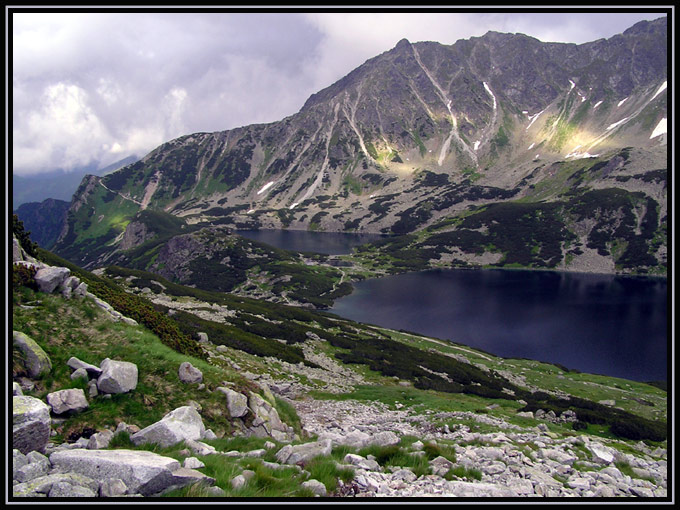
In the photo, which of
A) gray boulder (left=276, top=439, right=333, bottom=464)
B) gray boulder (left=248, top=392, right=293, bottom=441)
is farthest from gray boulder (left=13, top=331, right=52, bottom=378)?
gray boulder (left=276, top=439, right=333, bottom=464)

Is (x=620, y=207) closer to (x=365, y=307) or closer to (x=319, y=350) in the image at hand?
(x=365, y=307)

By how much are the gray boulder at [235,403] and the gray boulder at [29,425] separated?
5987 millimetres

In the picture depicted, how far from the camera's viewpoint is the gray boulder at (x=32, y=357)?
9797mm

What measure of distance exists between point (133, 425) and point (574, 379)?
60.0 meters

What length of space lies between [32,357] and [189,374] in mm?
4455

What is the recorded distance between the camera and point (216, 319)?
47.6 meters

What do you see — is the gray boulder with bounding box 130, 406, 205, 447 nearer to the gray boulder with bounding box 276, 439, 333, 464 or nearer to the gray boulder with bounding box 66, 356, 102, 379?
the gray boulder with bounding box 276, 439, 333, 464

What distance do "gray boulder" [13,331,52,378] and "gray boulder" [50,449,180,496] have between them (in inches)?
184

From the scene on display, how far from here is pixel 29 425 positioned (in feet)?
22.7

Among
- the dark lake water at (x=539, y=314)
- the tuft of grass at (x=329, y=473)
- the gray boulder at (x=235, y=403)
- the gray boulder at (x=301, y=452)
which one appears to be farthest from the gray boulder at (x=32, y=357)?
the dark lake water at (x=539, y=314)

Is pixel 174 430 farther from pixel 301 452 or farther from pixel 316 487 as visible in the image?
pixel 316 487

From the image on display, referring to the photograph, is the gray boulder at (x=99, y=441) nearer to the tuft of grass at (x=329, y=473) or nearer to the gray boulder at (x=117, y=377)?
the gray boulder at (x=117, y=377)

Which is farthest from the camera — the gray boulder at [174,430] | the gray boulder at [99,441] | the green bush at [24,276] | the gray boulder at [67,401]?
the green bush at [24,276]
